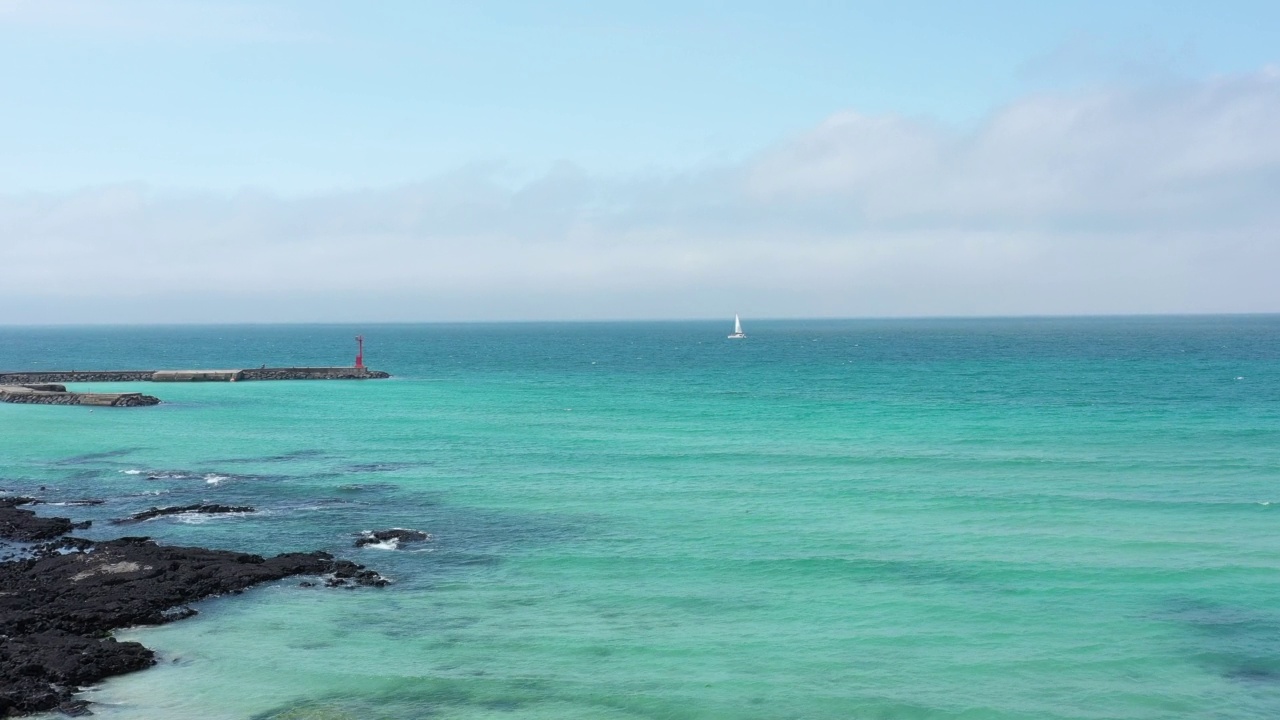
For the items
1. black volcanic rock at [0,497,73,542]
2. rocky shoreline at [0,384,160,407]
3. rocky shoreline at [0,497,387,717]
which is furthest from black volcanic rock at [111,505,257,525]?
rocky shoreline at [0,384,160,407]

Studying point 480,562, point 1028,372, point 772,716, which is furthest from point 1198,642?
point 1028,372

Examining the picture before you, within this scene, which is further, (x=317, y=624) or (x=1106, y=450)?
(x=1106, y=450)

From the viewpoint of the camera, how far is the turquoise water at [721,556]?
69.2 feet

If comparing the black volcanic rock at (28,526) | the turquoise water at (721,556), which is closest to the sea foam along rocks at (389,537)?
the turquoise water at (721,556)

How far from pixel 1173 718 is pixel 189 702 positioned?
19.2 meters

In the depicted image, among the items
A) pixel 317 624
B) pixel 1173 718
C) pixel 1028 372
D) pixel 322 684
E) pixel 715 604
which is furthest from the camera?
pixel 1028 372

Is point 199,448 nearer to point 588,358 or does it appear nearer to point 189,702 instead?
point 189,702

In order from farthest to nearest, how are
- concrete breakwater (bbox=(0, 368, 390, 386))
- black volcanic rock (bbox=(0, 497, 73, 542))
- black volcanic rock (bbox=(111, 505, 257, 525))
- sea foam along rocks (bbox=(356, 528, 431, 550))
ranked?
concrete breakwater (bbox=(0, 368, 390, 386)) → black volcanic rock (bbox=(111, 505, 257, 525)) → black volcanic rock (bbox=(0, 497, 73, 542)) → sea foam along rocks (bbox=(356, 528, 431, 550))

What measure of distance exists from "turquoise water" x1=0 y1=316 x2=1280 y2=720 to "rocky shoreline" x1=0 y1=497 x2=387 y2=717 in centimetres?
83

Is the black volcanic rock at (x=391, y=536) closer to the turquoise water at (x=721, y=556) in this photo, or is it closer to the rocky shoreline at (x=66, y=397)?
the turquoise water at (x=721, y=556)

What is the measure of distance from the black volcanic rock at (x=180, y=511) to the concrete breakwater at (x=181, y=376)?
207 ft

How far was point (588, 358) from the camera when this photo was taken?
144500 millimetres

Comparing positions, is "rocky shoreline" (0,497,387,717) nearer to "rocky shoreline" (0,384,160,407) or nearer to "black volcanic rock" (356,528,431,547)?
"black volcanic rock" (356,528,431,547)

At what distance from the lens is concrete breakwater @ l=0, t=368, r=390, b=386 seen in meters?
96.3
